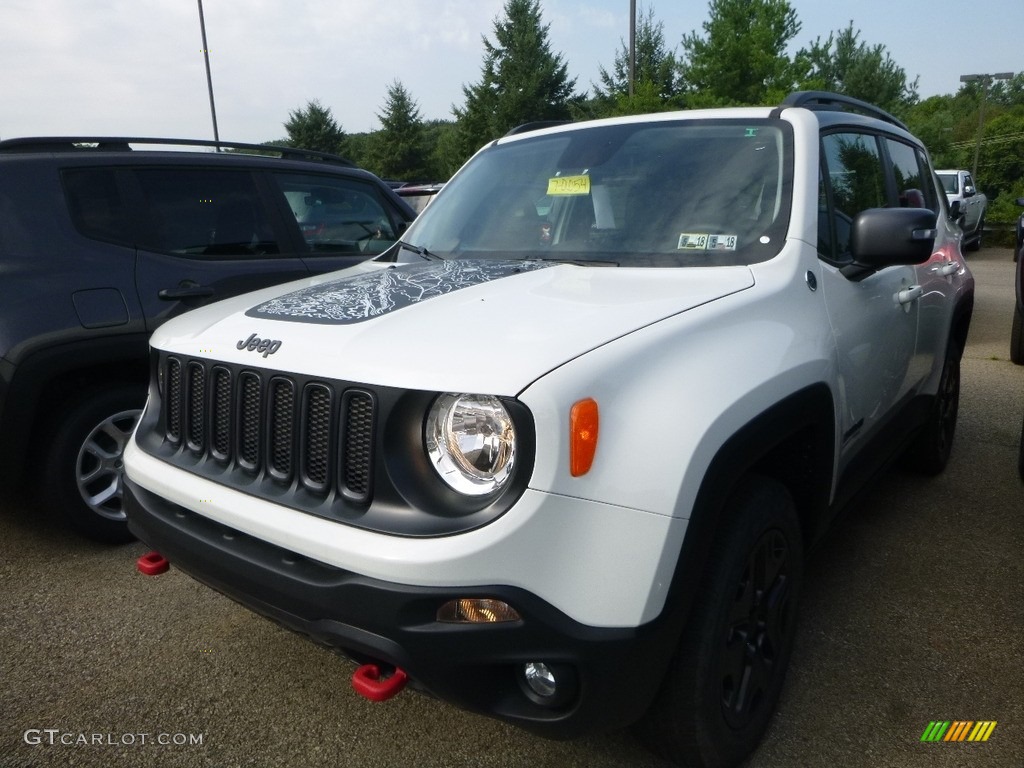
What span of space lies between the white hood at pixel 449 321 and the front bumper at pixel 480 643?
0.44 m

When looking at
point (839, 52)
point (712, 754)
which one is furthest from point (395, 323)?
point (839, 52)

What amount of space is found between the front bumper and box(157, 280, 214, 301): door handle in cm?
224

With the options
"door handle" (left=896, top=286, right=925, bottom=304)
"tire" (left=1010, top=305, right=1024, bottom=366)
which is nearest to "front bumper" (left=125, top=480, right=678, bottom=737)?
"door handle" (left=896, top=286, right=925, bottom=304)

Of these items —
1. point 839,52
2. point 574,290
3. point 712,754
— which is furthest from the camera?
point 839,52

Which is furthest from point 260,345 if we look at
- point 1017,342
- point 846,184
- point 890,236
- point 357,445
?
point 1017,342

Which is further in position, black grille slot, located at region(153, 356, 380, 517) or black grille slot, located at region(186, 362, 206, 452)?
black grille slot, located at region(186, 362, 206, 452)

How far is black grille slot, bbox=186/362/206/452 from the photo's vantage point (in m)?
2.32

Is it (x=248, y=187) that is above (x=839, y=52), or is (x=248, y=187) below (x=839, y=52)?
below

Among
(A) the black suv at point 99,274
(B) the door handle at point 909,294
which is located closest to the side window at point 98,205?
(A) the black suv at point 99,274

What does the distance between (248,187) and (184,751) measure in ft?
9.92

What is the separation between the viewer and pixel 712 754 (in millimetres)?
2074

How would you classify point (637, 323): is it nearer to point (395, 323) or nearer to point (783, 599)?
point (395, 323)

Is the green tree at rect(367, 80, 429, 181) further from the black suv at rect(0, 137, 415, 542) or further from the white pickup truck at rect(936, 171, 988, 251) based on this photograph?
the black suv at rect(0, 137, 415, 542)
